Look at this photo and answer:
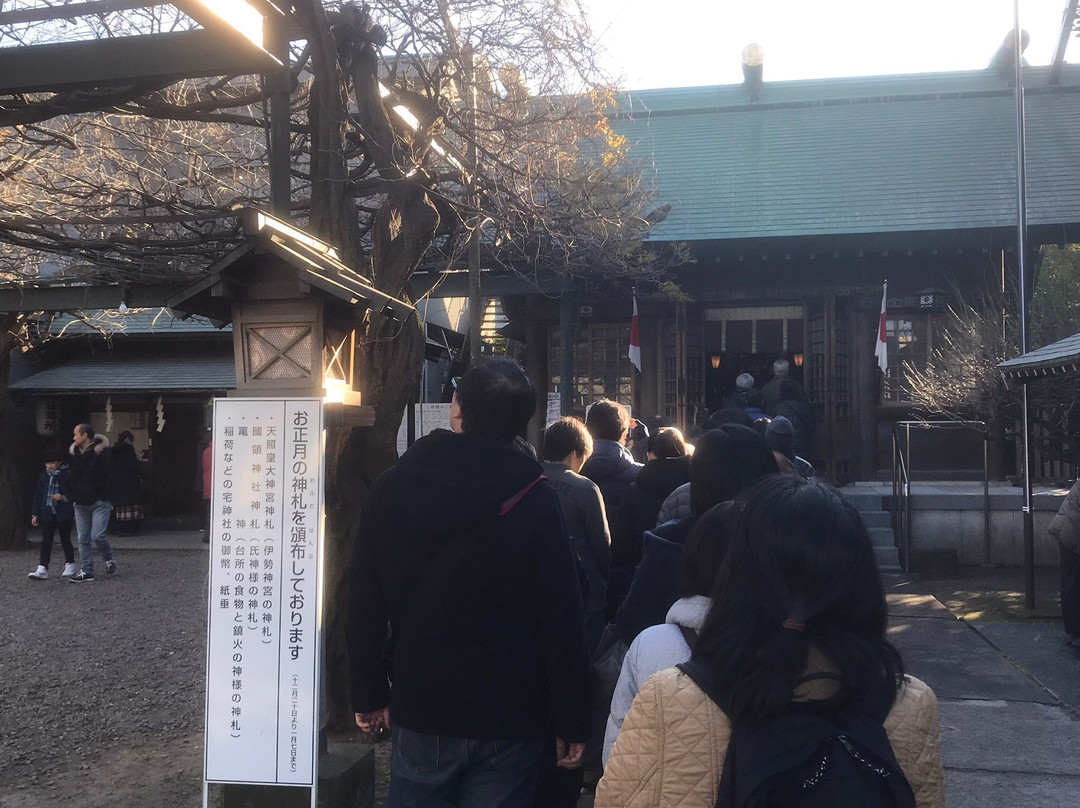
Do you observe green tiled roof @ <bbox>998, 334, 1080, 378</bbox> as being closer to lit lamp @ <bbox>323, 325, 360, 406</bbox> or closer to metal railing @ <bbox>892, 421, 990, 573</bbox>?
metal railing @ <bbox>892, 421, 990, 573</bbox>

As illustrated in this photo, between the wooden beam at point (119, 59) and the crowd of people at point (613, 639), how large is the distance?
9.53ft

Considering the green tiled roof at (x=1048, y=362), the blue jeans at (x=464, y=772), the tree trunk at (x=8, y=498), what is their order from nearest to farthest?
1. the blue jeans at (x=464, y=772)
2. the green tiled roof at (x=1048, y=362)
3. the tree trunk at (x=8, y=498)

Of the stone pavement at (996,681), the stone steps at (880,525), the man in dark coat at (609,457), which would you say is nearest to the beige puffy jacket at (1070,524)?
the stone pavement at (996,681)

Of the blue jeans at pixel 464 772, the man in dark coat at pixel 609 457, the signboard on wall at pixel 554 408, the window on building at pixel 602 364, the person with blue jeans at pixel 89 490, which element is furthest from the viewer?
the window on building at pixel 602 364

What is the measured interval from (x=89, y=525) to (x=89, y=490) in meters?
0.61

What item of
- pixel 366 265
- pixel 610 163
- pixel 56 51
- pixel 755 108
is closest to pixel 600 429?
pixel 366 265

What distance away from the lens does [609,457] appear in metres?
5.53

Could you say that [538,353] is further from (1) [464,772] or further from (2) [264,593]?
(1) [464,772]

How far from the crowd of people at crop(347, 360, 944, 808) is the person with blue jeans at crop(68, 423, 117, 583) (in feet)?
31.2

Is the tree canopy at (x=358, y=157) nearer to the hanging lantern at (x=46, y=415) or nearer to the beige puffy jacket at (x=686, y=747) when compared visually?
the beige puffy jacket at (x=686, y=747)

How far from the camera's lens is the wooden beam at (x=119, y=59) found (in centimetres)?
491

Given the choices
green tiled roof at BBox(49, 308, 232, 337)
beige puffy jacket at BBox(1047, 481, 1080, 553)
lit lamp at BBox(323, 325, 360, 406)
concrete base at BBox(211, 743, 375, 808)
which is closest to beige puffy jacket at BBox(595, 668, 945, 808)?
concrete base at BBox(211, 743, 375, 808)

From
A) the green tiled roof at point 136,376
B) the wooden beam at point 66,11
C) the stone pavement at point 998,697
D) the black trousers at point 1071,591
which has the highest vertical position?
the wooden beam at point 66,11

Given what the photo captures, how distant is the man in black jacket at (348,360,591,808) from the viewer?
8.54 feet
